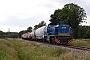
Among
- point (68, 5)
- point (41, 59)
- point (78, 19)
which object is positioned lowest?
point (41, 59)

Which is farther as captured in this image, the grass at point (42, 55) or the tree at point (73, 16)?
the tree at point (73, 16)

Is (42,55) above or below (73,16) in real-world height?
below

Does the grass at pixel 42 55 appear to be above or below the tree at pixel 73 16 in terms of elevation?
below

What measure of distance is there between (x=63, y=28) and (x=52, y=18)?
77.4m

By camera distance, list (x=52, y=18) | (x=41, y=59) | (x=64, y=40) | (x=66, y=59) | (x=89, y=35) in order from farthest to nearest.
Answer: (x=52, y=18)
(x=89, y=35)
(x=64, y=40)
(x=41, y=59)
(x=66, y=59)

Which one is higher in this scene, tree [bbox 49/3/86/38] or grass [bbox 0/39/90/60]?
tree [bbox 49/3/86/38]

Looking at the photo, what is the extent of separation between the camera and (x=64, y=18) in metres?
84.9

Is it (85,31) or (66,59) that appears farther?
(85,31)

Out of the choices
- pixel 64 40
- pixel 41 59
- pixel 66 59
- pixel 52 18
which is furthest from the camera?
pixel 52 18

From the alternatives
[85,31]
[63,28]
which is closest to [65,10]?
[85,31]

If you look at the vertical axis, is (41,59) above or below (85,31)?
below

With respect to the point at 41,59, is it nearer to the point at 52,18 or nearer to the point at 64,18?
the point at 64,18

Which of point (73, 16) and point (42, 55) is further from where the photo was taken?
point (73, 16)

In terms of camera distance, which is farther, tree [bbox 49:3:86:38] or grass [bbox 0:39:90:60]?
tree [bbox 49:3:86:38]
